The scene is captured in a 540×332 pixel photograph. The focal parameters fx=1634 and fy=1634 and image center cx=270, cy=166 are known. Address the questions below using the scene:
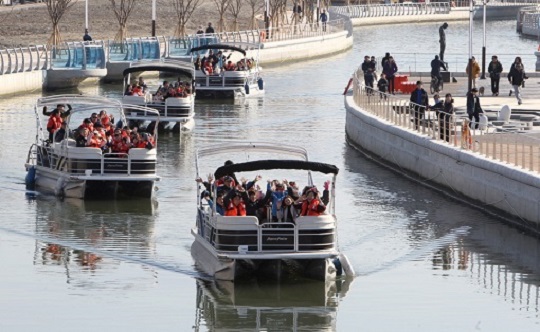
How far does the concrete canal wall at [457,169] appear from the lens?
32938 mm

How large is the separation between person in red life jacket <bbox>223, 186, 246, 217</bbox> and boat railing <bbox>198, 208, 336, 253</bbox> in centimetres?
41

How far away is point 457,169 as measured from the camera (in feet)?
124

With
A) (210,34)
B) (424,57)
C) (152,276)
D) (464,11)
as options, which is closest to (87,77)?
(210,34)

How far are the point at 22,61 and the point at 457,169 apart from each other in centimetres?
3193

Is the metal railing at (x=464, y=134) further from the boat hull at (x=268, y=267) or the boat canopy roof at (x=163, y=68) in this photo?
the boat canopy roof at (x=163, y=68)

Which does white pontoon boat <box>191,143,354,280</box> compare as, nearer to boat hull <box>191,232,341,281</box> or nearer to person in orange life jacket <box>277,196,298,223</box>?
boat hull <box>191,232,341,281</box>

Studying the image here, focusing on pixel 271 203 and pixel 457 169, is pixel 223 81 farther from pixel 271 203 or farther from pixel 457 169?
pixel 271 203

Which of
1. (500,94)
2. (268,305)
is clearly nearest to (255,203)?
(268,305)

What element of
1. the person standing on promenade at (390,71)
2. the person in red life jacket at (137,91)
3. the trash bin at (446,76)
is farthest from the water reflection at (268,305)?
the trash bin at (446,76)

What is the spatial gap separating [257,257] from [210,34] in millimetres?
55746

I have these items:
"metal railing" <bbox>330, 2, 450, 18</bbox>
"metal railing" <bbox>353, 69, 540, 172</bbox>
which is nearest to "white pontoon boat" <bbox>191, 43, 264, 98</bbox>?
"metal railing" <bbox>353, 69, 540, 172</bbox>

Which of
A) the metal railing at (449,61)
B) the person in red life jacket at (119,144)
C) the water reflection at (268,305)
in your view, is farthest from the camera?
the metal railing at (449,61)

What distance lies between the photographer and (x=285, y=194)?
28.3m

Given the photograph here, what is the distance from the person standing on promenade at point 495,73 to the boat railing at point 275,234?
28.0 m
